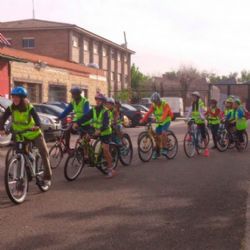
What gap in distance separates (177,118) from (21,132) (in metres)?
37.9

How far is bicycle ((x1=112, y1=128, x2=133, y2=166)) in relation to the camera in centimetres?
1127

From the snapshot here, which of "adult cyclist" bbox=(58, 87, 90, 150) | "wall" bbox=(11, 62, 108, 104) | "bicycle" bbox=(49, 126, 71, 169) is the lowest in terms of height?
"bicycle" bbox=(49, 126, 71, 169)

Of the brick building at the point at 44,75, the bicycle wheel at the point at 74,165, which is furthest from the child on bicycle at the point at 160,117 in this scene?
the brick building at the point at 44,75

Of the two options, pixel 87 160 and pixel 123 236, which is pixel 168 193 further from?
pixel 123 236

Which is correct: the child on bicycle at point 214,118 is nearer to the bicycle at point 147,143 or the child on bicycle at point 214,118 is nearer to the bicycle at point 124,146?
the bicycle at point 147,143

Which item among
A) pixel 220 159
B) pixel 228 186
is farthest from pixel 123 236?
pixel 220 159

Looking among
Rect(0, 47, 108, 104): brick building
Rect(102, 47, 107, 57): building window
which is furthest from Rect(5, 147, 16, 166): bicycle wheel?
Rect(102, 47, 107, 57): building window

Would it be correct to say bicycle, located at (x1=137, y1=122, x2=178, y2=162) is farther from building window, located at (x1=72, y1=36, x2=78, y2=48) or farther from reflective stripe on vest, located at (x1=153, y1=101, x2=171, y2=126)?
building window, located at (x1=72, y1=36, x2=78, y2=48)

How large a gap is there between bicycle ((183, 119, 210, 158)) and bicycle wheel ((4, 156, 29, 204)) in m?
6.69

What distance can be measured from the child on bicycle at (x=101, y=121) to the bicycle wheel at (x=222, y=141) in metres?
6.45

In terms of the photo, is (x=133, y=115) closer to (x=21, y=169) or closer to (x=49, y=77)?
(x=49, y=77)

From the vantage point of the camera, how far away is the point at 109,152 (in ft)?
31.6

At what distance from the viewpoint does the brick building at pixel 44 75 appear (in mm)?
28062

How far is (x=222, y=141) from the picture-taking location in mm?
15352
